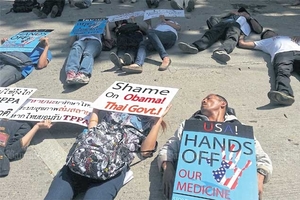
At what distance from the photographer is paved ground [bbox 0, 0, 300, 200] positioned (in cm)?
306

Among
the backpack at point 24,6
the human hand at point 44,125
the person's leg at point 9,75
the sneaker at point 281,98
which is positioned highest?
the sneaker at point 281,98

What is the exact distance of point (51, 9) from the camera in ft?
23.5

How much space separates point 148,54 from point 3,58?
1925mm

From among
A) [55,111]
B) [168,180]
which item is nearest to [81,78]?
[55,111]

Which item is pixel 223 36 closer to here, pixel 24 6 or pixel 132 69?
pixel 132 69

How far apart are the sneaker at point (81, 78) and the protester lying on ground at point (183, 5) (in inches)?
112

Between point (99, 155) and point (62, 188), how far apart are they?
1.20ft

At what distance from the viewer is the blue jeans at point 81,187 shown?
2.72 m

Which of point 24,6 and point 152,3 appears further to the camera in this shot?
point 24,6

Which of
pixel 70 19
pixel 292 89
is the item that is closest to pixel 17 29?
pixel 70 19

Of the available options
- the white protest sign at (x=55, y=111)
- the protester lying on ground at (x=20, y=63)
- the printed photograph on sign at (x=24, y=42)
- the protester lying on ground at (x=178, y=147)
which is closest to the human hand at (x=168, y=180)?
the protester lying on ground at (x=178, y=147)

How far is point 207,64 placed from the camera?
16.4 ft

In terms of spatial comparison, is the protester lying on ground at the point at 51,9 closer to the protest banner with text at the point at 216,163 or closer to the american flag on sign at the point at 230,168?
the protest banner with text at the point at 216,163

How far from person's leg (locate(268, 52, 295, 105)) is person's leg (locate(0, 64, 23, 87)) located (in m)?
3.05
